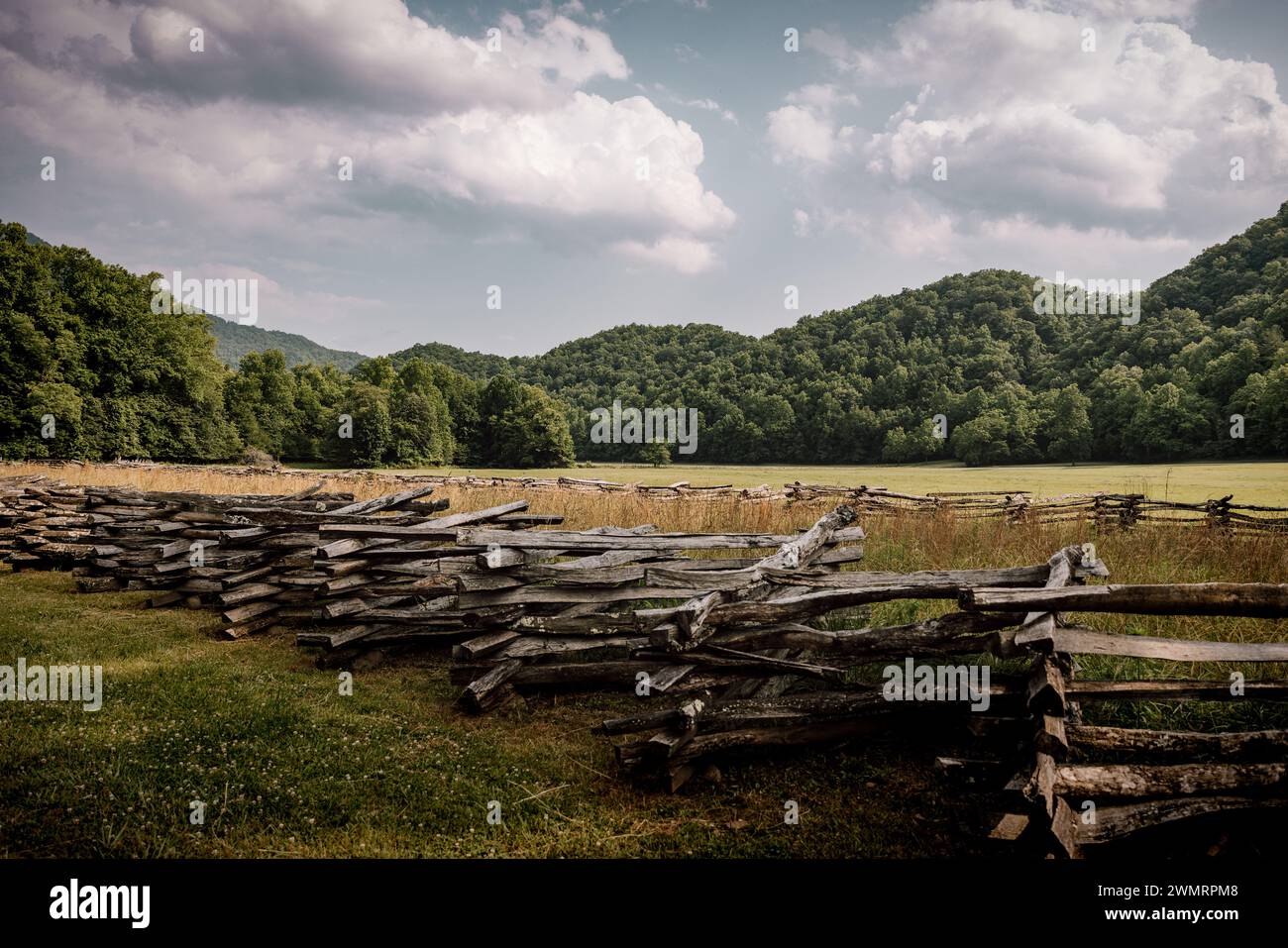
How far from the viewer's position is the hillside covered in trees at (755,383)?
38781 millimetres

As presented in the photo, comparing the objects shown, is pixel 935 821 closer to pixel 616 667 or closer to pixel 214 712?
pixel 616 667

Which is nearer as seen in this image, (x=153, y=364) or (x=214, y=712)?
(x=214, y=712)

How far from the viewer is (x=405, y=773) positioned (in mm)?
3906

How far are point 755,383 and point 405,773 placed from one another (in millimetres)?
77759

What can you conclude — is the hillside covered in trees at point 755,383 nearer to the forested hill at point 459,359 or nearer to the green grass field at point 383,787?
the forested hill at point 459,359

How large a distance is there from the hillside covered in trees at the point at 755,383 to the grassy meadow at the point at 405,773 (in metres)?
33.5

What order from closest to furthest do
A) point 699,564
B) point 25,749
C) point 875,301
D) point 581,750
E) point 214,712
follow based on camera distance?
point 25,749 < point 581,750 < point 214,712 < point 699,564 < point 875,301

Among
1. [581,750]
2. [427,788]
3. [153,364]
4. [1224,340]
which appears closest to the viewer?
[427,788]

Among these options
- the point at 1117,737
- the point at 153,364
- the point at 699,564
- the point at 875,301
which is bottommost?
the point at 1117,737

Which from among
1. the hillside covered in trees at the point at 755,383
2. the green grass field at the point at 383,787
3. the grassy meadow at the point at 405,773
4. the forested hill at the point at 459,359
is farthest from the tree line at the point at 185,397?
the green grass field at the point at 383,787

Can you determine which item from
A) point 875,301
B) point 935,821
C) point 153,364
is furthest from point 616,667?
point 875,301

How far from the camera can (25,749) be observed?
4012 mm
